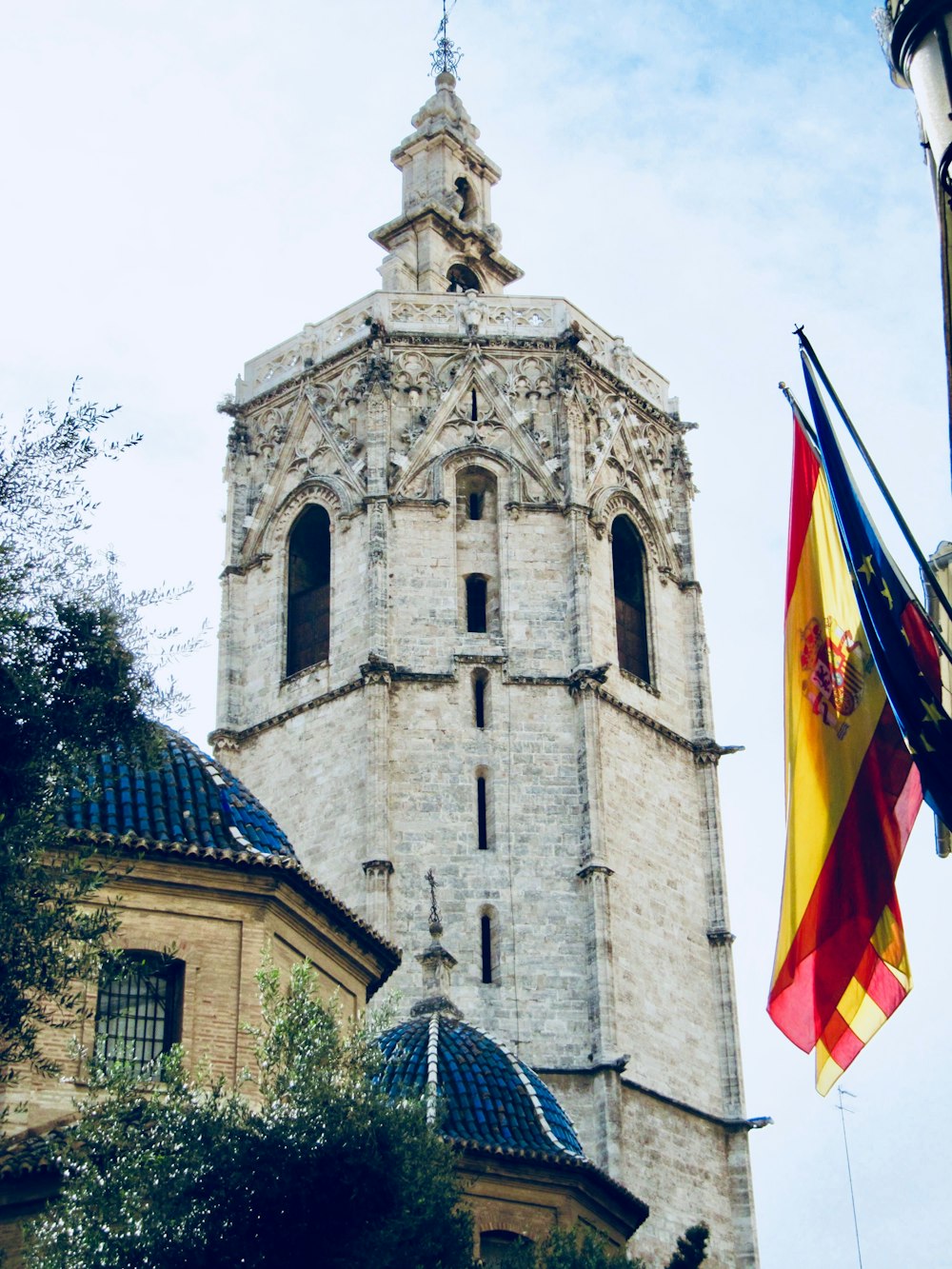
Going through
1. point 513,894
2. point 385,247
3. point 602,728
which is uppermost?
point 385,247

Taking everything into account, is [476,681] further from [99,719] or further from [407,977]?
[99,719]

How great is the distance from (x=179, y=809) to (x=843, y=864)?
11305mm

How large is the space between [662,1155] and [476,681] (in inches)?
384

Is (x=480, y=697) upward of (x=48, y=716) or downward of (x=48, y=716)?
upward

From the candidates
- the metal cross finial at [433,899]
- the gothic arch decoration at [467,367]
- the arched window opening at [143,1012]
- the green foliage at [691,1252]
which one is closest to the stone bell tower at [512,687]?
the gothic arch decoration at [467,367]

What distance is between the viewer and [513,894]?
140ft

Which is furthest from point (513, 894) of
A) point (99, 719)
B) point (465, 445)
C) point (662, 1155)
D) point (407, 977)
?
point (99, 719)

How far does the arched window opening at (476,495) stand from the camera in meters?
47.5

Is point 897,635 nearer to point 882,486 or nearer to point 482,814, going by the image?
point 882,486

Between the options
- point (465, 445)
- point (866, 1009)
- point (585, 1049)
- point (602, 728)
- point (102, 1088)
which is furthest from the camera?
point (465, 445)

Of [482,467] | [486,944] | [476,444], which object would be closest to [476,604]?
[482,467]

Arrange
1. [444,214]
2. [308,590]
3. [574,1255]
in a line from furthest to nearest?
1. [444,214]
2. [308,590]
3. [574,1255]

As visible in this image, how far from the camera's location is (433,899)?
3931 centimetres

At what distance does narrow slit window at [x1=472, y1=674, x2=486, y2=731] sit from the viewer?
147 feet
